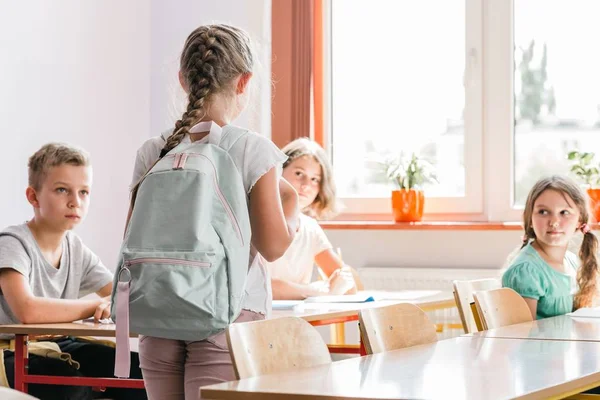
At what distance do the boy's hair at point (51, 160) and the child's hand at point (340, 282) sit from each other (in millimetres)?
1198

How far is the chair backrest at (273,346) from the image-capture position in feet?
6.06

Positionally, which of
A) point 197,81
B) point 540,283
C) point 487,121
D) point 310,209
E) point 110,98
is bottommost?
point 540,283

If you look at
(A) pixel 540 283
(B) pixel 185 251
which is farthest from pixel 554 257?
(B) pixel 185 251

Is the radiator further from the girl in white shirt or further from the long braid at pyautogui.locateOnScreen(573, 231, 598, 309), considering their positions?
the long braid at pyautogui.locateOnScreen(573, 231, 598, 309)

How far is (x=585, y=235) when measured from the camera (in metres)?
3.70

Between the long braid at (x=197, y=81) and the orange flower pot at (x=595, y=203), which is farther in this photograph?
the orange flower pot at (x=595, y=203)

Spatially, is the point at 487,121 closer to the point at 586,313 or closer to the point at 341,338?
the point at 341,338

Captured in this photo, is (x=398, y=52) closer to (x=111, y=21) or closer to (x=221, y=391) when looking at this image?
(x=111, y=21)

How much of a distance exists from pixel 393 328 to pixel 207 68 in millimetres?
818

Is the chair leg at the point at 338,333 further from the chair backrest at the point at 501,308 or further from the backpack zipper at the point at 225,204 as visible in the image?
the backpack zipper at the point at 225,204

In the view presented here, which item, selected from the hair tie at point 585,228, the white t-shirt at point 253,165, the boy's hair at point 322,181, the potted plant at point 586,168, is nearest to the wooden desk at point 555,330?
the hair tie at point 585,228

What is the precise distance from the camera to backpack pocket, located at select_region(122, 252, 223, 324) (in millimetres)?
1933

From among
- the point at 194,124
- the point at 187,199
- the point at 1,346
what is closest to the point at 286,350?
the point at 187,199

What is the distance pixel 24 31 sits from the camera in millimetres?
4477
